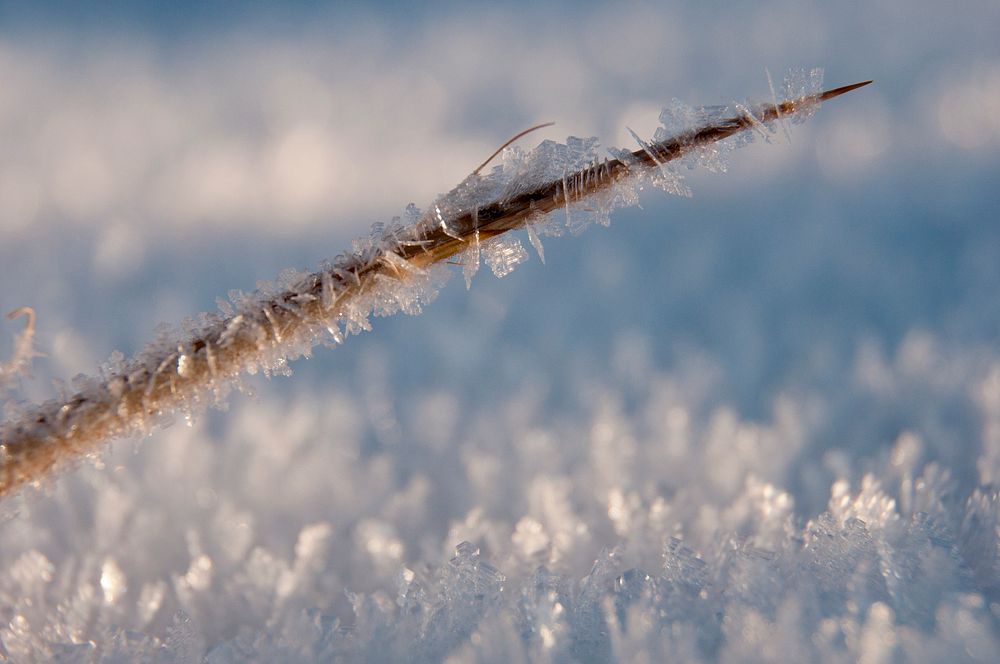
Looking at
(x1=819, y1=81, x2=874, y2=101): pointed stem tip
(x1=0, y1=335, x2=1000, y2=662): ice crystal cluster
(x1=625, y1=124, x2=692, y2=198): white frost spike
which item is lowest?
(x1=0, y1=335, x2=1000, y2=662): ice crystal cluster

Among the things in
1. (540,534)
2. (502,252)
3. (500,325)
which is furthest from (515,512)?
(502,252)

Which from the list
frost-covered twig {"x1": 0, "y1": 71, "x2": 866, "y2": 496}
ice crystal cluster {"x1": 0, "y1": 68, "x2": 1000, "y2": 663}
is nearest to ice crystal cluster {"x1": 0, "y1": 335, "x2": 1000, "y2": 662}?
ice crystal cluster {"x1": 0, "y1": 68, "x2": 1000, "y2": 663}

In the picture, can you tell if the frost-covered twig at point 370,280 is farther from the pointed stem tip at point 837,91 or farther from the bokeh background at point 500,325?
the bokeh background at point 500,325

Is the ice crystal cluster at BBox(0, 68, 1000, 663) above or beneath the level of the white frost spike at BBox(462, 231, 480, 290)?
beneath

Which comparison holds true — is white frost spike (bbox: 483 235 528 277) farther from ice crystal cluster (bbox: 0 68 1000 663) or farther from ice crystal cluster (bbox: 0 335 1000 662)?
ice crystal cluster (bbox: 0 335 1000 662)

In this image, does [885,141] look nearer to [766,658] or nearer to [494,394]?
[494,394]

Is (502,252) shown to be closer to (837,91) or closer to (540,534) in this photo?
(837,91)

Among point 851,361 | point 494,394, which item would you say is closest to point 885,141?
point 851,361

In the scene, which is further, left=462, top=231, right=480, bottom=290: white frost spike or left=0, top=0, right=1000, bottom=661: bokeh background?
left=0, top=0, right=1000, bottom=661: bokeh background
